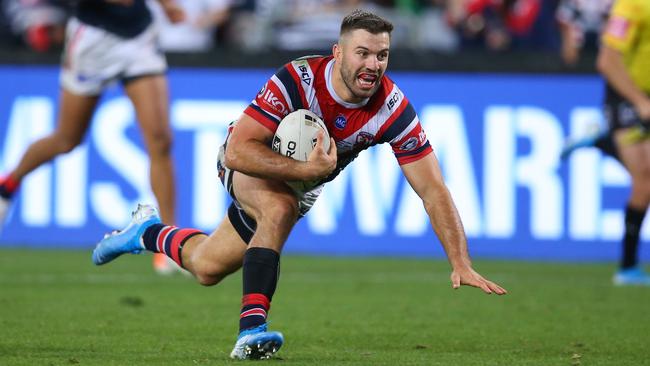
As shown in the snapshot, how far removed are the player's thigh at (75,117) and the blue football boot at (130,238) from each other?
2.74 meters

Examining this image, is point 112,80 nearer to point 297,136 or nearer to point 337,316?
point 337,316

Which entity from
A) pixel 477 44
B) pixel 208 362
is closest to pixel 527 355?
pixel 208 362

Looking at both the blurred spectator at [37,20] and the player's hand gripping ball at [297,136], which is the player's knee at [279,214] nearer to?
the player's hand gripping ball at [297,136]

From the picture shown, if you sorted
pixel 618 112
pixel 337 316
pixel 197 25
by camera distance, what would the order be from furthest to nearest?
pixel 197 25 < pixel 618 112 < pixel 337 316

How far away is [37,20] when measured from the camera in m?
14.2

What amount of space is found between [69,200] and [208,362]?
7.14 m

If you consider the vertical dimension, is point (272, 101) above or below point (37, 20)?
below

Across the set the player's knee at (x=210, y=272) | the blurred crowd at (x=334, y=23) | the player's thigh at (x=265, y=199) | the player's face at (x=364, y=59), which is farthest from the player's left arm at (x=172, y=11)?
the player's face at (x=364, y=59)

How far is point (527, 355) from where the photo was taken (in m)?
6.13

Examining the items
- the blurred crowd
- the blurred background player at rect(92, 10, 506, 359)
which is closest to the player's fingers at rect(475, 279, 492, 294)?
the blurred background player at rect(92, 10, 506, 359)

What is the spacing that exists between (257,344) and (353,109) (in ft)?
4.05

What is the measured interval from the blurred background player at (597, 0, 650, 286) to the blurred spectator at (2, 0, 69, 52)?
6.36 m

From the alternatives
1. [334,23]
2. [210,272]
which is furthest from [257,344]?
[334,23]

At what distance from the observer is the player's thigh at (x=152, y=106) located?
379 inches
